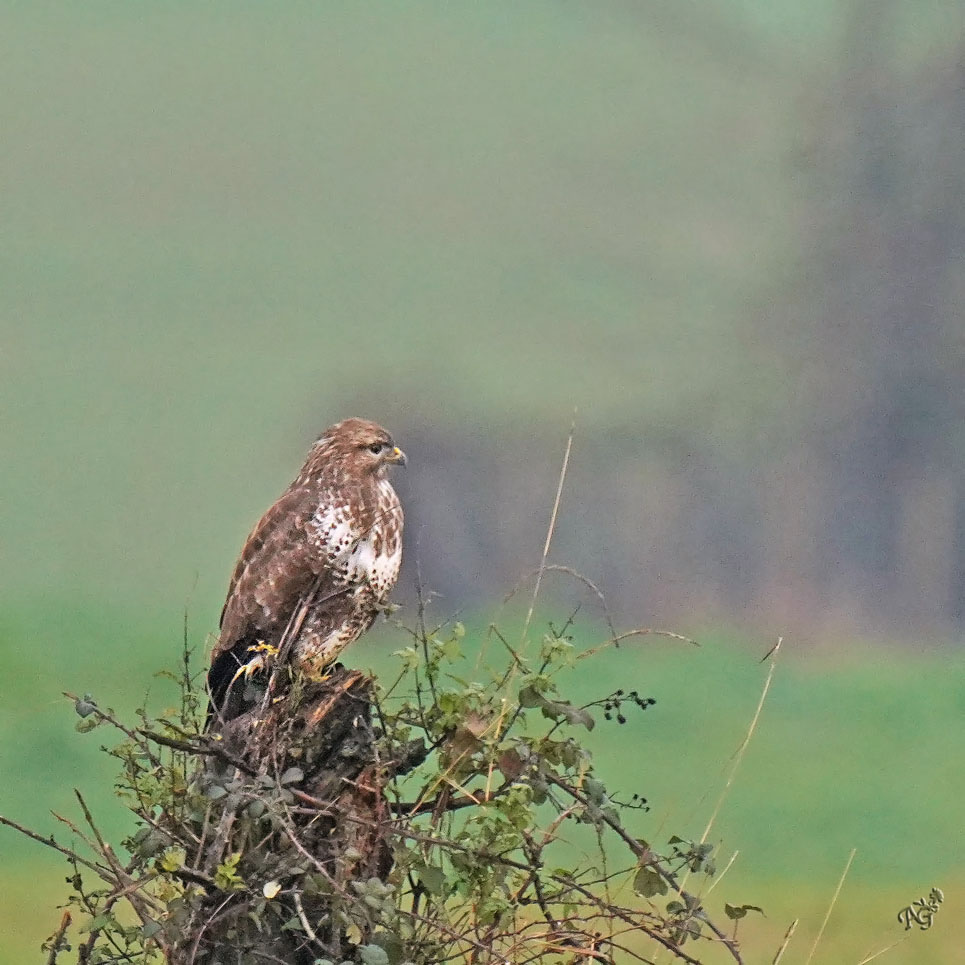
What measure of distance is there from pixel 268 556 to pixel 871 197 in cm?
316

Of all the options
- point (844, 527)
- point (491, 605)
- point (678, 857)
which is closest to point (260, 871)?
point (678, 857)

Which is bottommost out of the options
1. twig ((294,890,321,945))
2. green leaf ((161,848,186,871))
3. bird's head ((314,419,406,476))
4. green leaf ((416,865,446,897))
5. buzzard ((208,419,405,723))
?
twig ((294,890,321,945))

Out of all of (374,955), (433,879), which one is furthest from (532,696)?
(374,955)

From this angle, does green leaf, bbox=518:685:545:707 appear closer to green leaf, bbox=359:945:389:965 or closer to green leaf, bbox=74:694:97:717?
green leaf, bbox=359:945:389:965

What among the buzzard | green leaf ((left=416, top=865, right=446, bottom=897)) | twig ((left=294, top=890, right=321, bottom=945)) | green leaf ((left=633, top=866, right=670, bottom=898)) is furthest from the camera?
the buzzard

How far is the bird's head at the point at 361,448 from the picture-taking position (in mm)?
2803

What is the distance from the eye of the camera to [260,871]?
1928 millimetres

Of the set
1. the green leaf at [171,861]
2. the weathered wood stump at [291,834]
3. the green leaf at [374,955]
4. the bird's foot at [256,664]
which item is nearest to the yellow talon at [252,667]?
the bird's foot at [256,664]

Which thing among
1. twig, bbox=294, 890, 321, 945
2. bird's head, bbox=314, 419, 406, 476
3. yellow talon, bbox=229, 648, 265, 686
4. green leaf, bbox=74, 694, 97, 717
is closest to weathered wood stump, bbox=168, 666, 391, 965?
twig, bbox=294, 890, 321, 945

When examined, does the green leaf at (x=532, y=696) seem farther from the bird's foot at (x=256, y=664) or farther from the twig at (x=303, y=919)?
the bird's foot at (x=256, y=664)

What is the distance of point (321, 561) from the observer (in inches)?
108

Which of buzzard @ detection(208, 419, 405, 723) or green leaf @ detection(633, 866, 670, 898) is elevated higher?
buzzard @ detection(208, 419, 405, 723)

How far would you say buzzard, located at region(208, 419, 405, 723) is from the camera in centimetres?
272

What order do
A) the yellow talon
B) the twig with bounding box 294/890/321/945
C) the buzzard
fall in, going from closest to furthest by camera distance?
the twig with bounding box 294/890/321/945, the yellow talon, the buzzard
